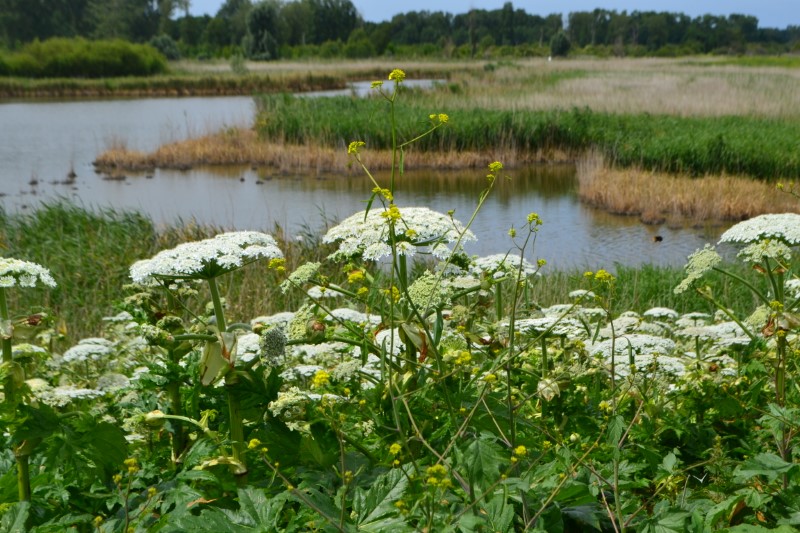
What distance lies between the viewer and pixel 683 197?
1460cm

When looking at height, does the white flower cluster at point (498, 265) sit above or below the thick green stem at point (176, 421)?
above

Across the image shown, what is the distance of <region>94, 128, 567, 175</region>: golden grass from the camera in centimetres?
2052

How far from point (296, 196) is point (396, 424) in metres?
15.8

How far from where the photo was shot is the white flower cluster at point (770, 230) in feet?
9.12

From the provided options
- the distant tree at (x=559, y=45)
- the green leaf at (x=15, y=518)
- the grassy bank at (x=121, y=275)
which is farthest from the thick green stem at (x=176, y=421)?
the distant tree at (x=559, y=45)

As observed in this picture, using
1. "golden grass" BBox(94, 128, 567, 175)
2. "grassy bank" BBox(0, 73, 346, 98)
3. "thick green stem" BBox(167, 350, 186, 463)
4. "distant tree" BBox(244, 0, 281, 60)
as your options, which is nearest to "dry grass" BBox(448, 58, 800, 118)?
"golden grass" BBox(94, 128, 567, 175)

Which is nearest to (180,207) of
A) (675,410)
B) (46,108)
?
(675,410)

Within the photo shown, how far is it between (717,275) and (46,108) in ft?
123

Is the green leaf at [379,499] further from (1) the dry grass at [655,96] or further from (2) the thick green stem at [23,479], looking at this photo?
(1) the dry grass at [655,96]

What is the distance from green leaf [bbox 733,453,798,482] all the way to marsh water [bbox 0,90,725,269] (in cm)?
616

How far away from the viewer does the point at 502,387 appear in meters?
2.46

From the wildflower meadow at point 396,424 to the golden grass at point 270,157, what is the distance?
17362 millimetres

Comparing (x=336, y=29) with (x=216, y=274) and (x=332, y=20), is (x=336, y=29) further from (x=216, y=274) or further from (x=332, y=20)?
(x=216, y=274)

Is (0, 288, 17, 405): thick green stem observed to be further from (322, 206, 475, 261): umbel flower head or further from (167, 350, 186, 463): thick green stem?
(322, 206, 475, 261): umbel flower head
